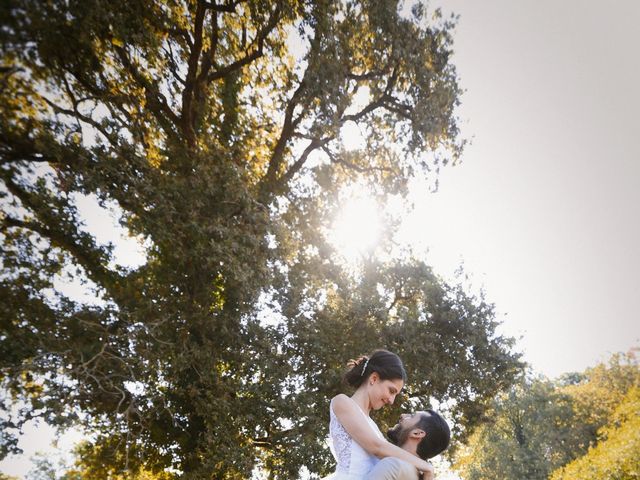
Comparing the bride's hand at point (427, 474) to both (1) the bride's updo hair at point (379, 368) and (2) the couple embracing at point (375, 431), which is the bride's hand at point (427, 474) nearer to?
(2) the couple embracing at point (375, 431)

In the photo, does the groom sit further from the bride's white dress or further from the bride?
the bride's white dress

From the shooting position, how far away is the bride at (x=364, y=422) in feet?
13.0

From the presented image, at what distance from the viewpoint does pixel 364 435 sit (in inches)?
158

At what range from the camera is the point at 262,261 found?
9805 millimetres

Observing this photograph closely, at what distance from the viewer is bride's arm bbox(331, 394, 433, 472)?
12.7ft

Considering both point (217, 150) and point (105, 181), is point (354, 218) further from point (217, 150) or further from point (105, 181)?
point (105, 181)

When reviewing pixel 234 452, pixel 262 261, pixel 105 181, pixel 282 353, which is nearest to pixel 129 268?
pixel 105 181

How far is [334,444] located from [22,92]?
4.66m

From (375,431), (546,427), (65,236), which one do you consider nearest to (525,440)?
(546,427)

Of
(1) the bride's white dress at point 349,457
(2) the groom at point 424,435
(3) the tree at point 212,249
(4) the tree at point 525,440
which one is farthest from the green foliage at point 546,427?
(1) the bride's white dress at point 349,457

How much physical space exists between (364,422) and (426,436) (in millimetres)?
879

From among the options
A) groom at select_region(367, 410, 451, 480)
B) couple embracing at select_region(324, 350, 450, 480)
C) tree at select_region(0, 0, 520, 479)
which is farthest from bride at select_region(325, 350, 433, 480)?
tree at select_region(0, 0, 520, 479)

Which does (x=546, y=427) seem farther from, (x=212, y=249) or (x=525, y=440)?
(x=212, y=249)

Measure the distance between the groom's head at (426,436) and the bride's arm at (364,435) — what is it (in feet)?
1.58
